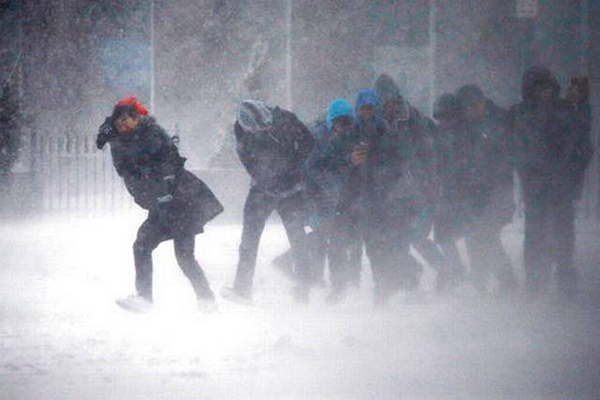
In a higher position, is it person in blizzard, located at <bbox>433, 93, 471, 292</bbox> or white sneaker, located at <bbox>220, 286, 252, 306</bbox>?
person in blizzard, located at <bbox>433, 93, 471, 292</bbox>

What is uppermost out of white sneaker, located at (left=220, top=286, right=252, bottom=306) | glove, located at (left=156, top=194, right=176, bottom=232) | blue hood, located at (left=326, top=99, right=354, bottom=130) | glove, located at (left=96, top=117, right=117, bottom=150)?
blue hood, located at (left=326, top=99, right=354, bottom=130)

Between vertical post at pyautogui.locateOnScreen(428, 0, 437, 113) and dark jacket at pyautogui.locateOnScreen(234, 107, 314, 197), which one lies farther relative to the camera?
vertical post at pyautogui.locateOnScreen(428, 0, 437, 113)

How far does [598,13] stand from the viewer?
22.5 metres

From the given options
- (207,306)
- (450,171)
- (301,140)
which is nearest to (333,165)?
(301,140)

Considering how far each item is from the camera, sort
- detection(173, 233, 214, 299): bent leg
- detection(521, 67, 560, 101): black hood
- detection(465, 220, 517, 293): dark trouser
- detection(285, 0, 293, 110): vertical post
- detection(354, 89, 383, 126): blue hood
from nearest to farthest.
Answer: detection(173, 233, 214, 299): bent leg < detection(354, 89, 383, 126): blue hood < detection(521, 67, 560, 101): black hood < detection(465, 220, 517, 293): dark trouser < detection(285, 0, 293, 110): vertical post

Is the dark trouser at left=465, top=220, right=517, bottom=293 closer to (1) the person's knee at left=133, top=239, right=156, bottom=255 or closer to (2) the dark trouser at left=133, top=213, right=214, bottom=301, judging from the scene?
(2) the dark trouser at left=133, top=213, right=214, bottom=301

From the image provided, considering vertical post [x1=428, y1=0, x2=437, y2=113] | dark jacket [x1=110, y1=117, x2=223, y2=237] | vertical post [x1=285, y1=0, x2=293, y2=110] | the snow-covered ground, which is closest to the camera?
the snow-covered ground

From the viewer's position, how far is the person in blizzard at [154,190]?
23.5 feet

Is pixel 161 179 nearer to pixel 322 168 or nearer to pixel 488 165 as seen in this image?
pixel 322 168

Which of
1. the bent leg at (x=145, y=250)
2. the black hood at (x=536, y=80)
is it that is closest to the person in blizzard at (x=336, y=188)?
the bent leg at (x=145, y=250)

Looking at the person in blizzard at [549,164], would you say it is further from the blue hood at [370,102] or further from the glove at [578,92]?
the blue hood at [370,102]

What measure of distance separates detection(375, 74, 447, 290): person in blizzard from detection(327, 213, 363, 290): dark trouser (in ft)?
1.33

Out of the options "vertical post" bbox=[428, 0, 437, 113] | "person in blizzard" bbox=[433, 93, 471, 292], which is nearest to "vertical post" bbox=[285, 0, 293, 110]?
"vertical post" bbox=[428, 0, 437, 113]

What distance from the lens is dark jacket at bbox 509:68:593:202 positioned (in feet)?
25.4
